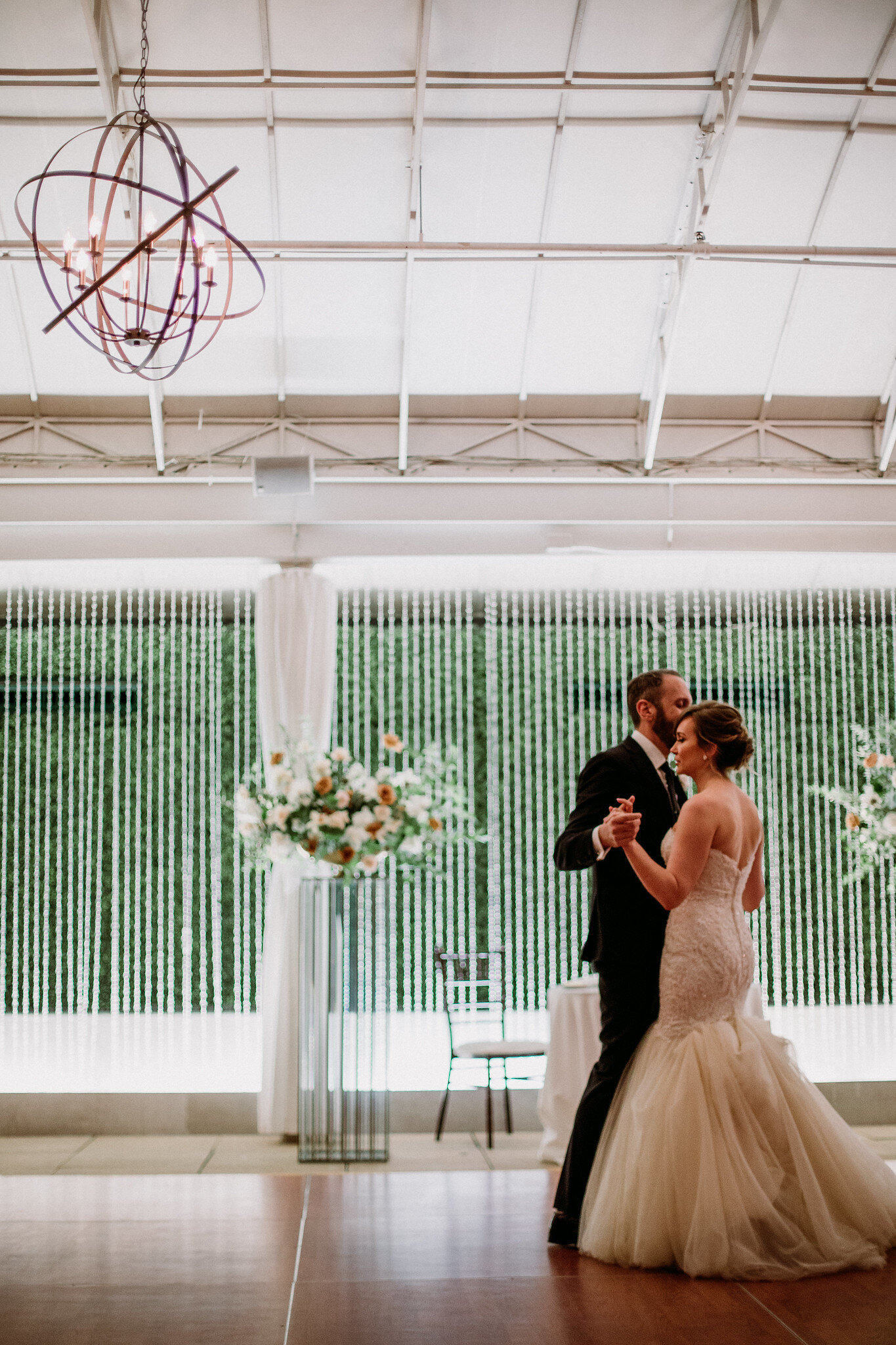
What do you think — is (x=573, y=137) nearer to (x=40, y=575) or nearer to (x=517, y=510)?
(x=517, y=510)

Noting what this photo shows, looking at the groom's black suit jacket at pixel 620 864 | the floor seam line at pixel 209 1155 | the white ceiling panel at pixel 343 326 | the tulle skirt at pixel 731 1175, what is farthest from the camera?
the white ceiling panel at pixel 343 326

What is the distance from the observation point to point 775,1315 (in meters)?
2.77

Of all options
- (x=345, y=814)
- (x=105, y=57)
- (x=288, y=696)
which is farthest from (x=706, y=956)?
(x=105, y=57)

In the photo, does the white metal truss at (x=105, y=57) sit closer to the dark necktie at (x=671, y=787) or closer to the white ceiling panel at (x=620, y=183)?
the white ceiling panel at (x=620, y=183)

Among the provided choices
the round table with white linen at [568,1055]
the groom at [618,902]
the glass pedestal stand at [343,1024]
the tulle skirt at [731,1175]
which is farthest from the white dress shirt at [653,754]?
the glass pedestal stand at [343,1024]

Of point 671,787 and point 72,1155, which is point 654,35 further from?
point 72,1155

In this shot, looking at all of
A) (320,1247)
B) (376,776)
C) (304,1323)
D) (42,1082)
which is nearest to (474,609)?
(376,776)

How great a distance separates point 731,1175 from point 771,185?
5.40 m

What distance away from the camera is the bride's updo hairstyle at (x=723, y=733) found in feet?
11.4

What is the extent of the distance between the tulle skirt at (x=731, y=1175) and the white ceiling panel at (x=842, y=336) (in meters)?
4.98

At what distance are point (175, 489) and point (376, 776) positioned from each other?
2315mm

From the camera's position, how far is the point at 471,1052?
6.12 metres

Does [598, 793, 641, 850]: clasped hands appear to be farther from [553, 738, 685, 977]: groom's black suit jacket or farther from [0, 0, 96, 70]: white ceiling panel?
[0, 0, 96, 70]: white ceiling panel

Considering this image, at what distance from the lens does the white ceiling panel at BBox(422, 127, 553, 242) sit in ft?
20.9
